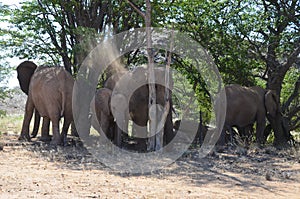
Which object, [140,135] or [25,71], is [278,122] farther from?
[25,71]

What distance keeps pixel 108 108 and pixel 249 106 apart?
5572mm

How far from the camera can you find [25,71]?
16844mm

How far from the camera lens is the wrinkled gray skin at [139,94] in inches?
561

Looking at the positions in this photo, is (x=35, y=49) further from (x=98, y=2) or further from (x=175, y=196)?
(x=175, y=196)

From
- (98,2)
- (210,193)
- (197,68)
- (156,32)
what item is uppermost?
(98,2)

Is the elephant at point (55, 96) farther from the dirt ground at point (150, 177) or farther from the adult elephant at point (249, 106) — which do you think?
the adult elephant at point (249, 106)

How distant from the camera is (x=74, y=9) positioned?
16.8 m

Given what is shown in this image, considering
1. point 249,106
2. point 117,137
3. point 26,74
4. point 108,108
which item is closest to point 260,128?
point 249,106

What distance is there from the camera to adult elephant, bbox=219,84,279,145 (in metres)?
15.6

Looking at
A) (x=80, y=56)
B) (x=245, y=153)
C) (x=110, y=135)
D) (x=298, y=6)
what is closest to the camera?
(x=245, y=153)

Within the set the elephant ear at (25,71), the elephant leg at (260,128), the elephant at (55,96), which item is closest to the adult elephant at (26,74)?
the elephant ear at (25,71)

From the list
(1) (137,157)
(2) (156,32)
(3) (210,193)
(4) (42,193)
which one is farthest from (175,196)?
(2) (156,32)

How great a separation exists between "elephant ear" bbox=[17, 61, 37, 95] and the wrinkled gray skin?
3608 millimetres

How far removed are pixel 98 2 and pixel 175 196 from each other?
1158cm
